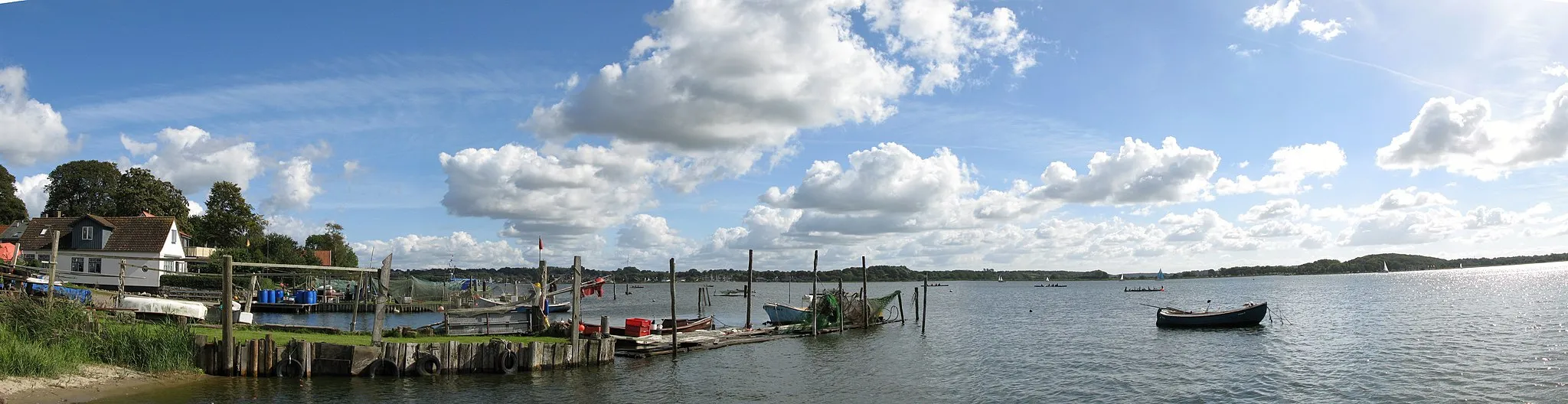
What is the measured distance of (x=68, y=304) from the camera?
2175 centimetres

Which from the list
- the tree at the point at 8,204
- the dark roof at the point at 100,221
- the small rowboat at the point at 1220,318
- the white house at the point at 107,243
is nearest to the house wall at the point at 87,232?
the white house at the point at 107,243

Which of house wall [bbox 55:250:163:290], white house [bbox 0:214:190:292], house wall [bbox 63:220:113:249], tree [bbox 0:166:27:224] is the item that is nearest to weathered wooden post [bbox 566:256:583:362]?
house wall [bbox 55:250:163:290]

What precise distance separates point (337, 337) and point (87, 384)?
7.69m

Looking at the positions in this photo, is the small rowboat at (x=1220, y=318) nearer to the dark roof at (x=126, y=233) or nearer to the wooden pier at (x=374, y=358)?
the wooden pier at (x=374, y=358)

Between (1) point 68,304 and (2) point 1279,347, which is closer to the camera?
(1) point 68,304

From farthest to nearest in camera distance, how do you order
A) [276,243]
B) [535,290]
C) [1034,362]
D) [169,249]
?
[276,243]
[169,249]
[535,290]
[1034,362]

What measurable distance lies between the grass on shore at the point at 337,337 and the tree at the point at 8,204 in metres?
83.5

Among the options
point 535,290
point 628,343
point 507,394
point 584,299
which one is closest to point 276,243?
point 584,299

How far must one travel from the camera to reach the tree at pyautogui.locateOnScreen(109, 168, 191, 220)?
267 feet

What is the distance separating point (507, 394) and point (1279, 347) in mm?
33973

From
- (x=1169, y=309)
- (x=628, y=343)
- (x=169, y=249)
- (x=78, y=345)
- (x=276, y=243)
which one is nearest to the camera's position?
(x=78, y=345)

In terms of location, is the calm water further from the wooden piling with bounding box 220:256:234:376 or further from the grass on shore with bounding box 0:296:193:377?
the grass on shore with bounding box 0:296:193:377

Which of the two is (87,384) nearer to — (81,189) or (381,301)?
(381,301)

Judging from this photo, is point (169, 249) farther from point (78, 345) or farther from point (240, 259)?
point (78, 345)
